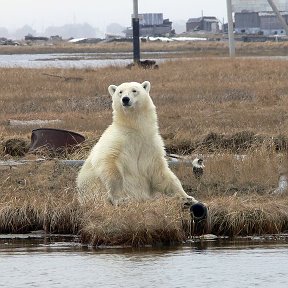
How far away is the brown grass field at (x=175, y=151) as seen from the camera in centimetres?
1238

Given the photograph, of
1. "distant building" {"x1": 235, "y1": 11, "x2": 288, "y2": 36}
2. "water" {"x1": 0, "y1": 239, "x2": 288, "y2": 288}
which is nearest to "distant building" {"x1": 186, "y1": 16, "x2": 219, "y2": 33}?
"distant building" {"x1": 235, "y1": 11, "x2": 288, "y2": 36}

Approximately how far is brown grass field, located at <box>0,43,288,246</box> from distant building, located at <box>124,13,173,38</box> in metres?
129

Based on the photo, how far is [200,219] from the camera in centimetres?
1265

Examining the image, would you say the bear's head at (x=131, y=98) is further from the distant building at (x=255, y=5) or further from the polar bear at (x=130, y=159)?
the distant building at (x=255, y=5)

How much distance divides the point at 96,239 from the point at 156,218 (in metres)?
0.70

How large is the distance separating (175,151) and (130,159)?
5.11 meters

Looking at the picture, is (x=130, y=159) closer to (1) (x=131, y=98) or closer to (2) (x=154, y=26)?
(1) (x=131, y=98)

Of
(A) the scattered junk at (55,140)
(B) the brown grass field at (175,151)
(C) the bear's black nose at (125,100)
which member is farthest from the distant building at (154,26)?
(C) the bear's black nose at (125,100)

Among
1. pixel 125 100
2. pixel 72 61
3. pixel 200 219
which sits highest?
pixel 72 61

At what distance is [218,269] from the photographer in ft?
34.8

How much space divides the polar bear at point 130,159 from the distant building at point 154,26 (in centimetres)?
14593

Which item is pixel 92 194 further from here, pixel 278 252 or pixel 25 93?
pixel 25 93

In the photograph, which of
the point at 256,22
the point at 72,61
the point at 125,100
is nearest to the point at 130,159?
the point at 125,100

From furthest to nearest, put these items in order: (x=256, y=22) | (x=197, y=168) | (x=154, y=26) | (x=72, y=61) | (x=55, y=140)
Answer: (x=154, y=26), (x=256, y=22), (x=72, y=61), (x=55, y=140), (x=197, y=168)
